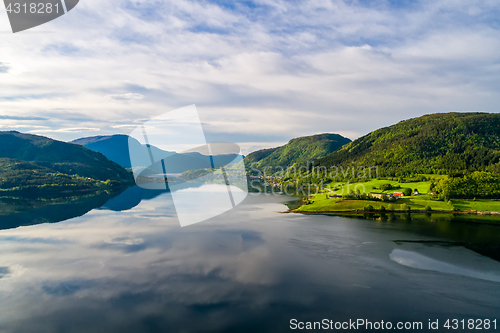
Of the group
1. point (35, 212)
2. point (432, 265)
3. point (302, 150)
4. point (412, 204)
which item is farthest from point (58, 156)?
point (302, 150)

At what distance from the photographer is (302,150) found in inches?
6161

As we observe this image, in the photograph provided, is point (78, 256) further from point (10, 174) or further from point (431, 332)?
point (10, 174)

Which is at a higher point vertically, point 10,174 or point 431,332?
point 10,174

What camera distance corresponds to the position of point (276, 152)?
174 metres

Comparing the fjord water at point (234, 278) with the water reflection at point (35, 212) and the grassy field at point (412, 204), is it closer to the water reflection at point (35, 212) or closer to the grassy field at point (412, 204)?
the water reflection at point (35, 212)

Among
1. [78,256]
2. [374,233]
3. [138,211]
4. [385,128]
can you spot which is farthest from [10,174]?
[385,128]

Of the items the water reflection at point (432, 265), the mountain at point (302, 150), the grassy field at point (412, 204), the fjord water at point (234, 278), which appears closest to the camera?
the fjord water at point (234, 278)

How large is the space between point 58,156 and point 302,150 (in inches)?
4620

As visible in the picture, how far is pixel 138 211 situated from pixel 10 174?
5262 centimetres

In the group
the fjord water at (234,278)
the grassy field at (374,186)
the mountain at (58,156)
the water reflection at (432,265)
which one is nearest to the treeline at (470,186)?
the grassy field at (374,186)

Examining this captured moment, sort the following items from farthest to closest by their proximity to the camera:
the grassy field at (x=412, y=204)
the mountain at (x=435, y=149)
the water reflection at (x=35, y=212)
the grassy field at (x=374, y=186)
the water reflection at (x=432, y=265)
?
the mountain at (x=435, y=149), the grassy field at (x=374, y=186), the grassy field at (x=412, y=204), the water reflection at (x=35, y=212), the water reflection at (x=432, y=265)

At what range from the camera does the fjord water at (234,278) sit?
1245 cm

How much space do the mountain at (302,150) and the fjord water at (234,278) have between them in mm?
117024

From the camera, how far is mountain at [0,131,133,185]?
3398 inches
